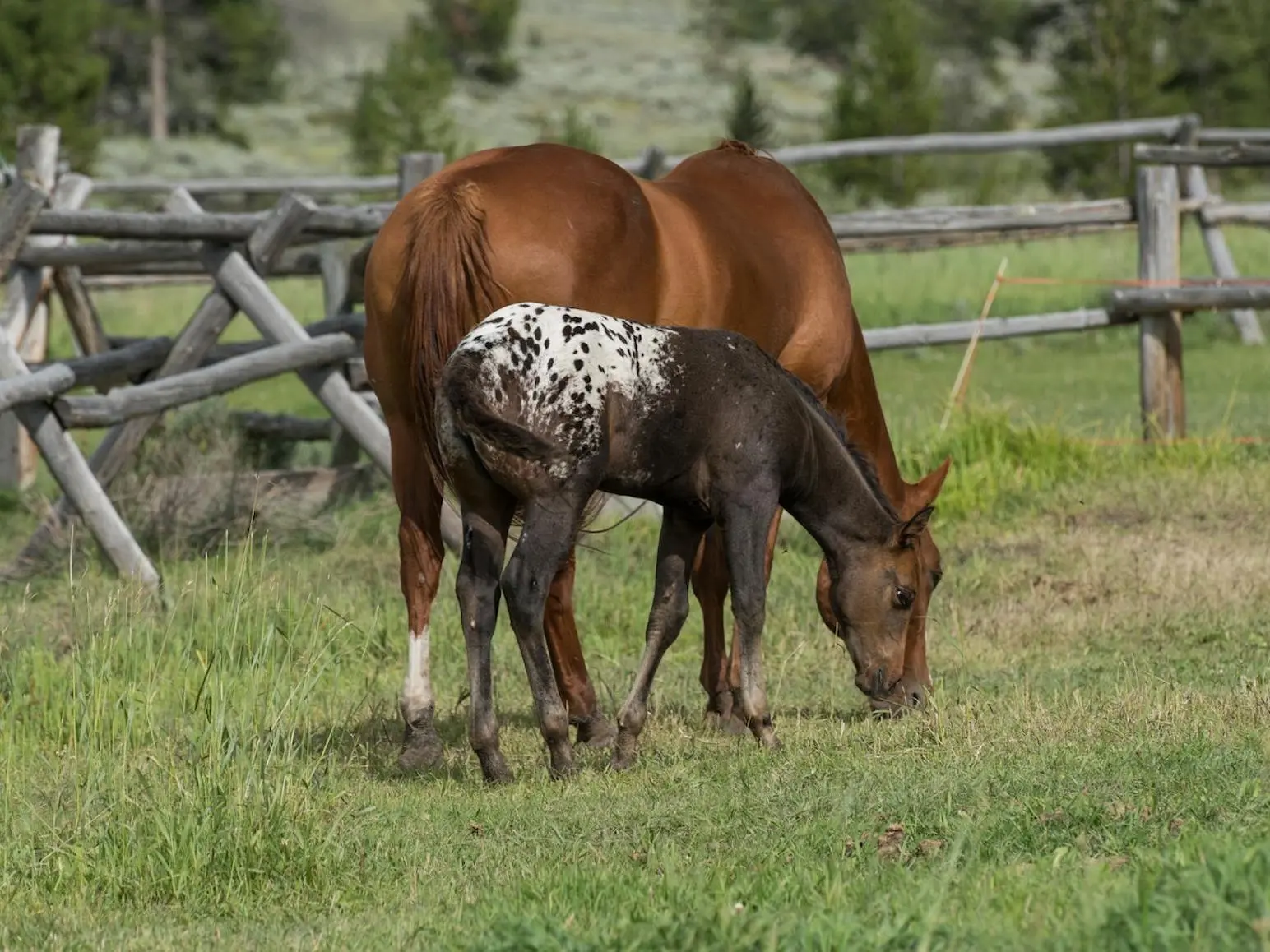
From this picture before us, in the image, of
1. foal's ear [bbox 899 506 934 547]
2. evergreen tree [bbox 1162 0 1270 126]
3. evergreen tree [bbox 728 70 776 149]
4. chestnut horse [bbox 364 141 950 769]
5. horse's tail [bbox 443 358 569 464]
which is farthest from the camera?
evergreen tree [bbox 728 70 776 149]

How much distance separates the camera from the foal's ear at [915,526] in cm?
637

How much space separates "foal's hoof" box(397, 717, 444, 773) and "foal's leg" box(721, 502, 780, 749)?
1.02 m

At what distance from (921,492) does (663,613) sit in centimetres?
149

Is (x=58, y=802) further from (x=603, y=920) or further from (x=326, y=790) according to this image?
(x=603, y=920)

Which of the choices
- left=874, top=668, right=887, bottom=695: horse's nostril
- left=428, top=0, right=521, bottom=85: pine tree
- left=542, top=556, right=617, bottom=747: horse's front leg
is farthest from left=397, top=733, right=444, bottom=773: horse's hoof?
left=428, top=0, right=521, bottom=85: pine tree

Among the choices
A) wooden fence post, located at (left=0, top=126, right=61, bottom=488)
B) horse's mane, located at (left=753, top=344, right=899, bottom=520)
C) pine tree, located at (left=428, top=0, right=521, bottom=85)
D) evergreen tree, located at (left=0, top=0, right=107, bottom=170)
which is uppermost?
horse's mane, located at (left=753, top=344, right=899, bottom=520)

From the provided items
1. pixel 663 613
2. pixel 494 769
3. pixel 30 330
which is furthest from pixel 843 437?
pixel 30 330

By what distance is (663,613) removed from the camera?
6.05 meters

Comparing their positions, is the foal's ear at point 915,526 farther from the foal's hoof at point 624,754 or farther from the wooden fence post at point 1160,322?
the wooden fence post at point 1160,322

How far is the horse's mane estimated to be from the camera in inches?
243

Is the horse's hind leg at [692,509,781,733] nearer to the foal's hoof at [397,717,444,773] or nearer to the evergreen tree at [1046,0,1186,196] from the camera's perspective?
the foal's hoof at [397,717,444,773]

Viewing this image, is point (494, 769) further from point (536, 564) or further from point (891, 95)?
point (891, 95)

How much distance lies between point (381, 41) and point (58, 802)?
77618 mm

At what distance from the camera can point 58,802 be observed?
5.09 meters
